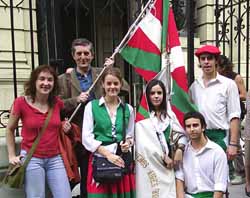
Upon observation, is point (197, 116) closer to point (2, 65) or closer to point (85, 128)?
point (85, 128)

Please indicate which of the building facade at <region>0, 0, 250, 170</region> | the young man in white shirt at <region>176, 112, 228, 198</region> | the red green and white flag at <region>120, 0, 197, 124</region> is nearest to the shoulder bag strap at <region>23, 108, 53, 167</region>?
the red green and white flag at <region>120, 0, 197, 124</region>

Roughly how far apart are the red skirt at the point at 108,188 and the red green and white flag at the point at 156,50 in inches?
30.5

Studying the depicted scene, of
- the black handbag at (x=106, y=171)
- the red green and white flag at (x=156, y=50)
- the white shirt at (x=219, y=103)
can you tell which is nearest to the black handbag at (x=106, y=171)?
the black handbag at (x=106, y=171)

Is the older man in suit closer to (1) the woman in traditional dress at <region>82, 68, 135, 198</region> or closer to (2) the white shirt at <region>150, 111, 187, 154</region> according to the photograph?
(1) the woman in traditional dress at <region>82, 68, 135, 198</region>

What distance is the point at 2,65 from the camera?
738 centimetres

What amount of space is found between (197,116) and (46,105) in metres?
1.29

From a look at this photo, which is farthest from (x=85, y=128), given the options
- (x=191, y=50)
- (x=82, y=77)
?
(x=191, y=50)

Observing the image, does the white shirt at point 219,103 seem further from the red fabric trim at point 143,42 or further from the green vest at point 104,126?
the green vest at point 104,126

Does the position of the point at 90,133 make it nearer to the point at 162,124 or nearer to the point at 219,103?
the point at 162,124

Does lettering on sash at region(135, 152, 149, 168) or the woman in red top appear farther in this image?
lettering on sash at region(135, 152, 149, 168)

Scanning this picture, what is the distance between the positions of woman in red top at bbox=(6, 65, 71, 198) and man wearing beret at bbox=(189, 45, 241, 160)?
1332 millimetres

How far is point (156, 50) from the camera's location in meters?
3.76

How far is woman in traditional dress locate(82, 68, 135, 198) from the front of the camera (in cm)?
340

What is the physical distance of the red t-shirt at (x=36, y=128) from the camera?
3.29 meters
